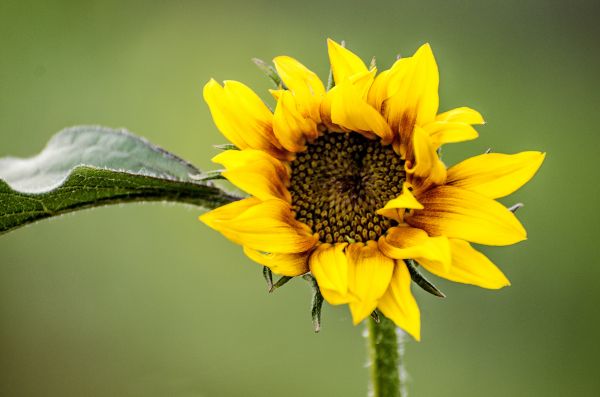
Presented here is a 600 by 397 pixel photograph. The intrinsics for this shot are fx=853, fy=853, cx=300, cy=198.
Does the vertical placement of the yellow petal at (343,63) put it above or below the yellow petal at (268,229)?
above

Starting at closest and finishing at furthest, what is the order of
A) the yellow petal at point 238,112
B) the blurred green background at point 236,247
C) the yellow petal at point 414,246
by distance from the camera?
1. the yellow petal at point 414,246
2. the yellow petal at point 238,112
3. the blurred green background at point 236,247

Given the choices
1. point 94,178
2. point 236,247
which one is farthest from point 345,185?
point 236,247

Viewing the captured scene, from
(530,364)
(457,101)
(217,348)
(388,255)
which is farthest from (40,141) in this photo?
(388,255)

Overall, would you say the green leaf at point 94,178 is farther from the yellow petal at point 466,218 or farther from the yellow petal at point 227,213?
the yellow petal at point 466,218

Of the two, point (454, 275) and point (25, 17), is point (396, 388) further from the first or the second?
point (25, 17)

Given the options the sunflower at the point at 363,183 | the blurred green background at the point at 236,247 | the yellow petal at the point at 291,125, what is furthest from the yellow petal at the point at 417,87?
the blurred green background at the point at 236,247

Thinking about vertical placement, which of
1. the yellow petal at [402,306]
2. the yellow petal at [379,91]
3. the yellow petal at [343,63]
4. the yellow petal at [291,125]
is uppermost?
the yellow petal at [343,63]

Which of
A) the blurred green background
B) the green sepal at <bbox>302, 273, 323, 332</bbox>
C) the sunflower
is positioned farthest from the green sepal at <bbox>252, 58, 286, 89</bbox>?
the blurred green background
